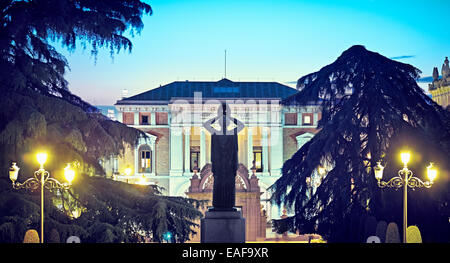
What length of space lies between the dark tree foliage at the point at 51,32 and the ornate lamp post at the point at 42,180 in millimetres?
2043

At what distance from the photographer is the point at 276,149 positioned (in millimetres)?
44594

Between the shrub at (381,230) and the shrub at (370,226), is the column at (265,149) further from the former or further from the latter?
the shrub at (381,230)

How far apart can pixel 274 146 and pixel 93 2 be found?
31721mm

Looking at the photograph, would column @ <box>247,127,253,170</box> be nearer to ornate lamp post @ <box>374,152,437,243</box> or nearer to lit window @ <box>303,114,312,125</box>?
lit window @ <box>303,114,312,125</box>

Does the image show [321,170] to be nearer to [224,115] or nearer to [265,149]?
[224,115]

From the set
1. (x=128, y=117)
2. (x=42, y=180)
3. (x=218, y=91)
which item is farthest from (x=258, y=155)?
(x=42, y=180)

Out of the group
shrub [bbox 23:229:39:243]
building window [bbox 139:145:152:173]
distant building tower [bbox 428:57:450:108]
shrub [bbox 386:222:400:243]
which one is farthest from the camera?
building window [bbox 139:145:152:173]

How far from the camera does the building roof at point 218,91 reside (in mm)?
44938

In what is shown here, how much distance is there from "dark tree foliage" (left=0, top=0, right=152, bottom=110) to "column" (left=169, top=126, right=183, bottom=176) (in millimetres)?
28723

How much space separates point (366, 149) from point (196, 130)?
29.5 m

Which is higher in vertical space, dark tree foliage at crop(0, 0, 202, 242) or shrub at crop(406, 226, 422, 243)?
dark tree foliage at crop(0, 0, 202, 242)

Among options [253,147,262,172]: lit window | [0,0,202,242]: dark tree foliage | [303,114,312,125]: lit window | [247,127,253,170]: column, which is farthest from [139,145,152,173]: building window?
[0,0,202,242]: dark tree foliage

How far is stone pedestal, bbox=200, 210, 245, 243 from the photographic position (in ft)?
32.1

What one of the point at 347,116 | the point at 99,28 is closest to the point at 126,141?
the point at 99,28
